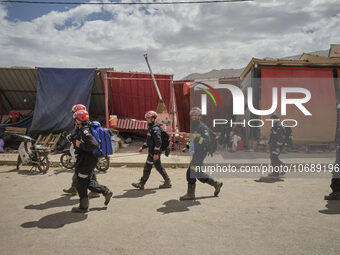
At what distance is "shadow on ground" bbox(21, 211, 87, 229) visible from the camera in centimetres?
470

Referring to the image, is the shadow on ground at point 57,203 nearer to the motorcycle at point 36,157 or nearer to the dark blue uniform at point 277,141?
the motorcycle at point 36,157

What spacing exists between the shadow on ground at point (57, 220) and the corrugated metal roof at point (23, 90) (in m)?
8.77

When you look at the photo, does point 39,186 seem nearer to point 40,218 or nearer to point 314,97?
point 40,218

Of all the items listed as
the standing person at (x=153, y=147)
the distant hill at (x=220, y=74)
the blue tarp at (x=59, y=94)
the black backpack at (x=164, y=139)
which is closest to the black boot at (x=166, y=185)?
the standing person at (x=153, y=147)

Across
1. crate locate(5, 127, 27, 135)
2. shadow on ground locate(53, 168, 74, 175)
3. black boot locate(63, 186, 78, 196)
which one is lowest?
black boot locate(63, 186, 78, 196)

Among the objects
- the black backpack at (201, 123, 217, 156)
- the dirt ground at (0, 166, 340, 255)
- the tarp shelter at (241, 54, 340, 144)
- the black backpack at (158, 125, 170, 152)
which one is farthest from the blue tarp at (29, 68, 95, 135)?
the black backpack at (201, 123, 217, 156)

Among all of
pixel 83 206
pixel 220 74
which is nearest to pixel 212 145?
pixel 83 206

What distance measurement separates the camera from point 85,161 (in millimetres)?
5391

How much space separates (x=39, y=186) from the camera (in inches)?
286

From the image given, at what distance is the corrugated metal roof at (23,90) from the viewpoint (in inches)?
535

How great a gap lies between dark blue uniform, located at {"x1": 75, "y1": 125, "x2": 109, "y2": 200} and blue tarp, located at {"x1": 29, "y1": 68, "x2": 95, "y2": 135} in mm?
7738

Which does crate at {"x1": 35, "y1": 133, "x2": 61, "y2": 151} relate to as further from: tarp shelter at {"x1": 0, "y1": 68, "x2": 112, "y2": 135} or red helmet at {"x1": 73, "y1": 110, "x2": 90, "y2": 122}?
red helmet at {"x1": 73, "y1": 110, "x2": 90, "y2": 122}

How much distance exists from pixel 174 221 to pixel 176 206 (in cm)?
85

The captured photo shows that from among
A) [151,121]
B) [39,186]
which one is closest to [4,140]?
[39,186]
